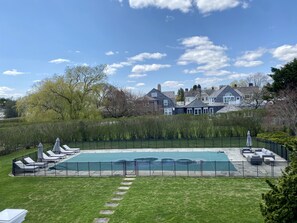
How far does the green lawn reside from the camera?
27.9 ft

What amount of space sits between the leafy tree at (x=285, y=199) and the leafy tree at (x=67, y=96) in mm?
32368

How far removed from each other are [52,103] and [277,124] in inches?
1007

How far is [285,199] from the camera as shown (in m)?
4.30

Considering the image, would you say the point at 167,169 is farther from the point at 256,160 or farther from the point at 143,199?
the point at 256,160

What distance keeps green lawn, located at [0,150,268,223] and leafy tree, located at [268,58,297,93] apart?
15044 millimetres

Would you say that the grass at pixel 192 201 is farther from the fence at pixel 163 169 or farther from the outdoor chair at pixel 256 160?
the outdoor chair at pixel 256 160

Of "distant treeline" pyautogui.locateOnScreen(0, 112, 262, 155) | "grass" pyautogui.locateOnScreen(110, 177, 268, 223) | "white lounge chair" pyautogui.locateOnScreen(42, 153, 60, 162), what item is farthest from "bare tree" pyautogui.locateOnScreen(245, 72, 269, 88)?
"grass" pyautogui.locateOnScreen(110, 177, 268, 223)

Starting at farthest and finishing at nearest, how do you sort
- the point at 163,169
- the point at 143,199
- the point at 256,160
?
the point at 256,160
the point at 163,169
the point at 143,199

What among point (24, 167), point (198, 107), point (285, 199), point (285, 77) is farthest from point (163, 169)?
point (198, 107)

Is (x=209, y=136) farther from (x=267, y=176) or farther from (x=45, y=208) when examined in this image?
(x=45, y=208)

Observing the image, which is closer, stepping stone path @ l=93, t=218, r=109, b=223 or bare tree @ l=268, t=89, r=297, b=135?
stepping stone path @ l=93, t=218, r=109, b=223

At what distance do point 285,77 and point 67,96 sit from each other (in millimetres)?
24909

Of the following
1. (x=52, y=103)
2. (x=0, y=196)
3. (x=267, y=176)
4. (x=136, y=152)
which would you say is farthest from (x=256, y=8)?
(x=52, y=103)

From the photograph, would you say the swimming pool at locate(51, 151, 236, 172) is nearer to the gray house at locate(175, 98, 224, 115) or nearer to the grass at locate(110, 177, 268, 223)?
the grass at locate(110, 177, 268, 223)
